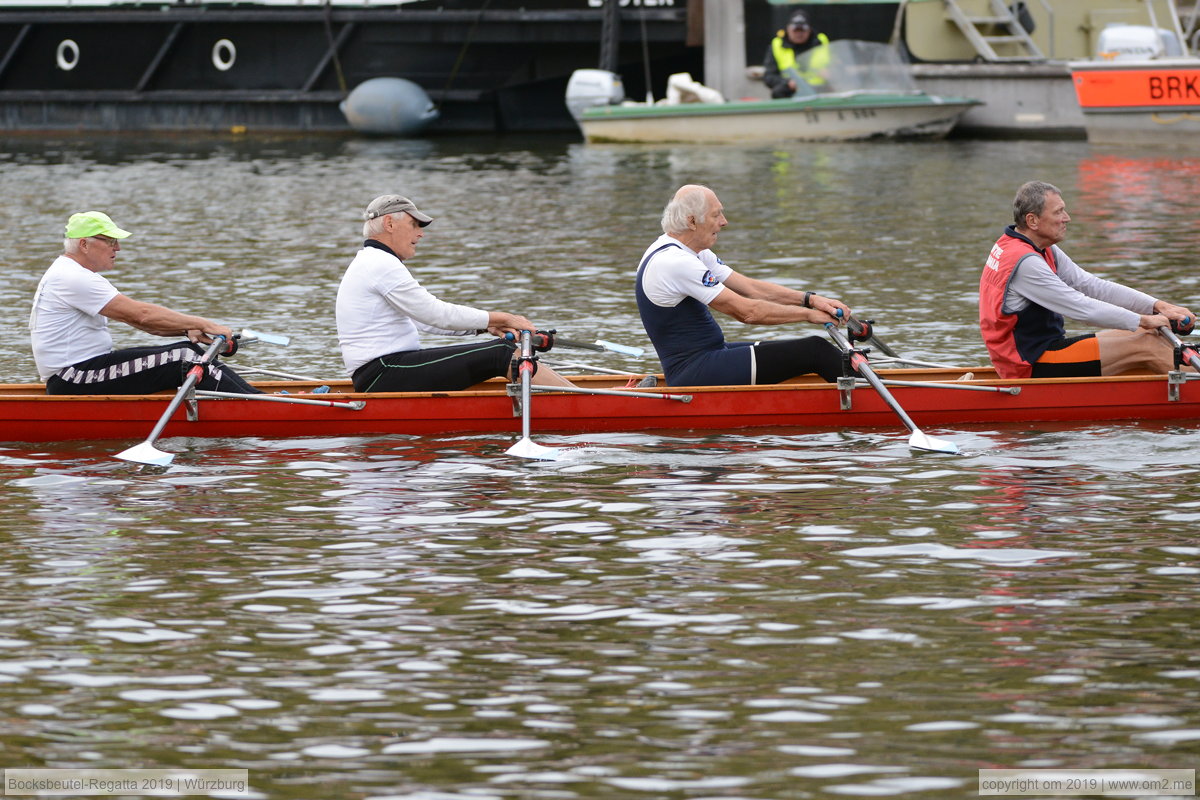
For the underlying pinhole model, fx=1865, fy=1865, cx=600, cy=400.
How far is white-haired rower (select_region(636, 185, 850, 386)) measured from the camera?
33.6ft

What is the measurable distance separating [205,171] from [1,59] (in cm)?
1100

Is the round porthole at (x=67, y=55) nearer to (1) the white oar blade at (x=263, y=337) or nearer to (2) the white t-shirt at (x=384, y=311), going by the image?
(1) the white oar blade at (x=263, y=337)

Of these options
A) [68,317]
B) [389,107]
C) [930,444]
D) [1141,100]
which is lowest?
[930,444]

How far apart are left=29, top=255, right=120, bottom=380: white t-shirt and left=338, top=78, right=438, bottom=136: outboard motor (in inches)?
933

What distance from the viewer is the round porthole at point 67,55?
124 ft

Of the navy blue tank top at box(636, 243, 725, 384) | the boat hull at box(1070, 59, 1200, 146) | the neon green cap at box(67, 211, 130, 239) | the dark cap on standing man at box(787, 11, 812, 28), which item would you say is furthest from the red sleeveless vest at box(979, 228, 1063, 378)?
the dark cap on standing man at box(787, 11, 812, 28)

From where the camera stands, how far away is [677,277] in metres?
10.3

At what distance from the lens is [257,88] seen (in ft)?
121

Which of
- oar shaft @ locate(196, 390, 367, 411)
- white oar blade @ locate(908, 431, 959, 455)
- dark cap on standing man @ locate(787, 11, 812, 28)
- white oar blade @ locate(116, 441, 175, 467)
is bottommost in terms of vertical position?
white oar blade @ locate(908, 431, 959, 455)

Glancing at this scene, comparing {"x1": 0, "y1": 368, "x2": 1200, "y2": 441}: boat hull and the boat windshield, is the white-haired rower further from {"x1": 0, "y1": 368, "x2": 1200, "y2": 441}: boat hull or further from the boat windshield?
the boat windshield

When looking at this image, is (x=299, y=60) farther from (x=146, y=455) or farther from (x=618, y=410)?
(x=146, y=455)

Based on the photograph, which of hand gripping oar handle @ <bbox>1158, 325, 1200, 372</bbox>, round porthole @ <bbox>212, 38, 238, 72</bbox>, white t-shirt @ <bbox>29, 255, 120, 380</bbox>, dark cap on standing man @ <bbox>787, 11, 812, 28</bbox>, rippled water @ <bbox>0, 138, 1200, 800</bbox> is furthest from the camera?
round porthole @ <bbox>212, 38, 238, 72</bbox>

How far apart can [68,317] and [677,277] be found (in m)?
3.51

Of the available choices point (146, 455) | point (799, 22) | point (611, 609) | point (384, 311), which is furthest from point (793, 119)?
point (611, 609)
